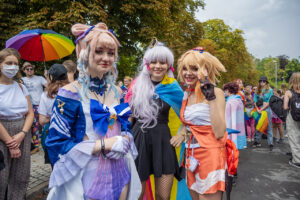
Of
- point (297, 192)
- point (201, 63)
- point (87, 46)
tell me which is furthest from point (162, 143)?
point (297, 192)

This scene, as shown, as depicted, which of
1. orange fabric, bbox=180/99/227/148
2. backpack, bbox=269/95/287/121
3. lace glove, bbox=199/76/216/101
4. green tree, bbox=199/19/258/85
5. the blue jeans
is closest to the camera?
lace glove, bbox=199/76/216/101

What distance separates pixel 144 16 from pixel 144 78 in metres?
Result: 7.78

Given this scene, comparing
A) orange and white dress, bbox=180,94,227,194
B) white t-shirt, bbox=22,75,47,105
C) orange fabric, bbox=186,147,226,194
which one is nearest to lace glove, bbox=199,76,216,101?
orange and white dress, bbox=180,94,227,194

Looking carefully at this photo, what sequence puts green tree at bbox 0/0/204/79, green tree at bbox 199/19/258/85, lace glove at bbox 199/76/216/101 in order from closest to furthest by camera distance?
lace glove at bbox 199/76/216/101
green tree at bbox 0/0/204/79
green tree at bbox 199/19/258/85

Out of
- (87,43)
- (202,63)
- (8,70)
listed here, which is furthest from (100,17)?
(87,43)

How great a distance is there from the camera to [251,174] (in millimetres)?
4652

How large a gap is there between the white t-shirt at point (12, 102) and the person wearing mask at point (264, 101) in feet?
21.9

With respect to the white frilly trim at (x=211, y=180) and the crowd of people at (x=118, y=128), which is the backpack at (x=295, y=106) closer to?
the crowd of people at (x=118, y=128)

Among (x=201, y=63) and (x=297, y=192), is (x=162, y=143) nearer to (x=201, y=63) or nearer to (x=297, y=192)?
(x=201, y=63)

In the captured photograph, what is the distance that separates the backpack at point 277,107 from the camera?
635 cm

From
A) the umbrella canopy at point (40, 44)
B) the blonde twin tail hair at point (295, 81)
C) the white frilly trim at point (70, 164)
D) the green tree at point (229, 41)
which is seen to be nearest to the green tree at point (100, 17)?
the umbrella canopy at point (40, 44)

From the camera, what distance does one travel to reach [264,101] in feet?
22.7

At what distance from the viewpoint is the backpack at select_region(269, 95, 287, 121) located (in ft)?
20.8

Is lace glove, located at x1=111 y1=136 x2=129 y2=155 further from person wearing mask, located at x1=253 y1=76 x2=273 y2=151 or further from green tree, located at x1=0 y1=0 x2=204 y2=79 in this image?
person wearing mask, located at x1=253 y1=76 x2=273 y2=151
